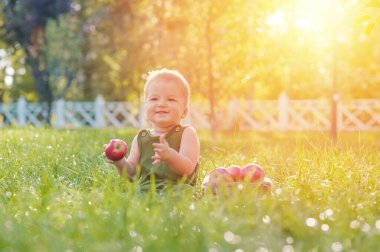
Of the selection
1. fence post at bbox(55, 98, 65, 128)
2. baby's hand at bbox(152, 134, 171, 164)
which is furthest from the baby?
fence post at bbox(55, 98, 65, 128)

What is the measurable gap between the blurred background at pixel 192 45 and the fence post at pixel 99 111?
1.12m

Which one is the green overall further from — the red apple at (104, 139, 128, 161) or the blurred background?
the blurred background

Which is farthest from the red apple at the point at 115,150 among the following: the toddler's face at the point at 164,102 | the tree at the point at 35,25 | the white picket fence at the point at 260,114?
the white picket fence at the point at 260,114

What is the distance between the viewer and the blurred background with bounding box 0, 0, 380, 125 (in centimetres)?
1252

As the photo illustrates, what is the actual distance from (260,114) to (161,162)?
56.9 ft

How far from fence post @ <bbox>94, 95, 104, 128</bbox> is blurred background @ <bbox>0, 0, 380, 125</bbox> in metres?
1.12

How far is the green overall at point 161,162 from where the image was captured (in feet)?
12.9

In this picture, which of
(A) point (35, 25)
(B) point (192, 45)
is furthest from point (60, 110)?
(B) point (192, 45)

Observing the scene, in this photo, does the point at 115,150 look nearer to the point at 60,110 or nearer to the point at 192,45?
the point at 192,45

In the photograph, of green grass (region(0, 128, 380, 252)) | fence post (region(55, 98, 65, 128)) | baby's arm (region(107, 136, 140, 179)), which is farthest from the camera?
fence post (region(55, 98, 65, 128))

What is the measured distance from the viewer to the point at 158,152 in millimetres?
3613

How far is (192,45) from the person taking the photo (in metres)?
15.7

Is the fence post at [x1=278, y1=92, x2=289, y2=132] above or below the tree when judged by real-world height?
below

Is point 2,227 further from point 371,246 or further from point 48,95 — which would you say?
point 48,95
